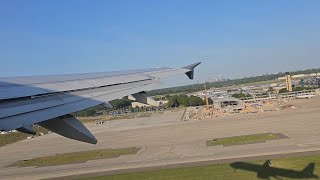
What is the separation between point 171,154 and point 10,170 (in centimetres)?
1470

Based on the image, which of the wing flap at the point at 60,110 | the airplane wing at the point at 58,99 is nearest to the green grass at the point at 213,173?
the airplane wing at the point at 58,99

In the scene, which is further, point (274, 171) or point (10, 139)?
point (10, 139)

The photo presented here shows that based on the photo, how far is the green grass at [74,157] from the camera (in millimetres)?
33750

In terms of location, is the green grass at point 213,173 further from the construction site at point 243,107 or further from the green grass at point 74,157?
the construction site at point 243,107

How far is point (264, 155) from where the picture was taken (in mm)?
26469

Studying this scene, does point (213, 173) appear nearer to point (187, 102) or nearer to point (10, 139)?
point (10, 139)

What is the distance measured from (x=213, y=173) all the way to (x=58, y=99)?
18723mm

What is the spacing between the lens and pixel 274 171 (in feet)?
73.0

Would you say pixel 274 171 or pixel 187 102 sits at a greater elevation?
pixel 187 102

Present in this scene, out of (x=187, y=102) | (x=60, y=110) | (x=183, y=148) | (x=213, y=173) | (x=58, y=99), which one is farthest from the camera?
(x=187, y=102)

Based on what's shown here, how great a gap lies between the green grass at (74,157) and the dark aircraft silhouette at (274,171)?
1429 cm

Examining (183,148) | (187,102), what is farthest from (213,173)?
(187,102)

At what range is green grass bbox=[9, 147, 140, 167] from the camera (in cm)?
3375

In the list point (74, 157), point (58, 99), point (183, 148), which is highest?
point (58, 99)
